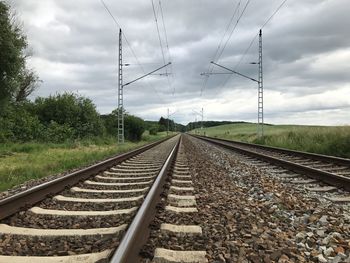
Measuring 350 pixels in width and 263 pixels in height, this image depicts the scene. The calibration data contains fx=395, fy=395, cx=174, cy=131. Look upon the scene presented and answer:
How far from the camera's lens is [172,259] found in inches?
141

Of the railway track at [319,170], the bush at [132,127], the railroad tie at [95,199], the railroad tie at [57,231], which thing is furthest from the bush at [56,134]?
the railroad tie at [57,231]

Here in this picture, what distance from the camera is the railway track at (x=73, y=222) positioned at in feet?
12.1

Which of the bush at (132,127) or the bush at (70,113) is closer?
the bush at (70,113)

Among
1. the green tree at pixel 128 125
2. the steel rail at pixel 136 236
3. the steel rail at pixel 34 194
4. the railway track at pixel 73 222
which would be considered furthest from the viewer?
the green tree at pixel 128 125

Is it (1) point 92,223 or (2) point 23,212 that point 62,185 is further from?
(1) point 92,223

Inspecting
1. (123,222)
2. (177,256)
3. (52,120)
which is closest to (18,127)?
(52,120)

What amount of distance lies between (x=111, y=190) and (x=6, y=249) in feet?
12.3

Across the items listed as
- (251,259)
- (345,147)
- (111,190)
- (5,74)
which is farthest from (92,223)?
(5,74)

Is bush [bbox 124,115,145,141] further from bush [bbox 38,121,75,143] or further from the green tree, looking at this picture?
bush [bbox 38,121,75,143]

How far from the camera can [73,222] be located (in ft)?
16.3

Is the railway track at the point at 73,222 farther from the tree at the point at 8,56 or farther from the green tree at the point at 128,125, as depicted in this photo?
the green tree at the point at 128,125

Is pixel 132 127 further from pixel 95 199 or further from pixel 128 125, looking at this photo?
pixel 95 199

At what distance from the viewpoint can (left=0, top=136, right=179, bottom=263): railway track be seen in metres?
3.70

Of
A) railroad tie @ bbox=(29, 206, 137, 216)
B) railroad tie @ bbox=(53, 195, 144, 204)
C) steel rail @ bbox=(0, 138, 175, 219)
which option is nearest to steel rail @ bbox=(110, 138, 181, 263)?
railroad tie @ bbox=(29, 206, 137, 216)
